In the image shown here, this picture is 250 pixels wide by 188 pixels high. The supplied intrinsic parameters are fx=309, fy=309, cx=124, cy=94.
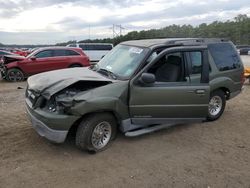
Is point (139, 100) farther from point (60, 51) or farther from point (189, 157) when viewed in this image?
point (60, 51)

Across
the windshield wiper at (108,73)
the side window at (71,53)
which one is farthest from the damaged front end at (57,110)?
the side window at (71,53)

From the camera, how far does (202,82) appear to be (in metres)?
5.99

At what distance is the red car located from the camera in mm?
15031

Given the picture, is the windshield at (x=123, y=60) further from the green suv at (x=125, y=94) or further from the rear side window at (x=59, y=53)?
the rear side window at (x=59, y=53)

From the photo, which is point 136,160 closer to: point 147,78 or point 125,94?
point 125,94

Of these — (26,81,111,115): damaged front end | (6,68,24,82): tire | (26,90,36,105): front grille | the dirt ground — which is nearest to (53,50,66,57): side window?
(6,68,24,82): tire

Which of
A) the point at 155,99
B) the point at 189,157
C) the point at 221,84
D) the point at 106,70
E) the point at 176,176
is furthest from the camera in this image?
the point at 221,84

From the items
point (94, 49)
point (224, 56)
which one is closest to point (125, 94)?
point (224, 56)

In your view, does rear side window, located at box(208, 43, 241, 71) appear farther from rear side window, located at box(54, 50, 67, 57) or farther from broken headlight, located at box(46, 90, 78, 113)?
rear side window, located at box(54, 50, 67, 57)

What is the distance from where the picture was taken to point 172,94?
564cm

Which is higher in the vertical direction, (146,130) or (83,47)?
(83,47)

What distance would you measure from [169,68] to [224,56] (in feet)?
6.79

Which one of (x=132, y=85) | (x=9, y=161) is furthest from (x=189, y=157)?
(x=9, y=161)

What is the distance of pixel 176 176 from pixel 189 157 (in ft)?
2.44
